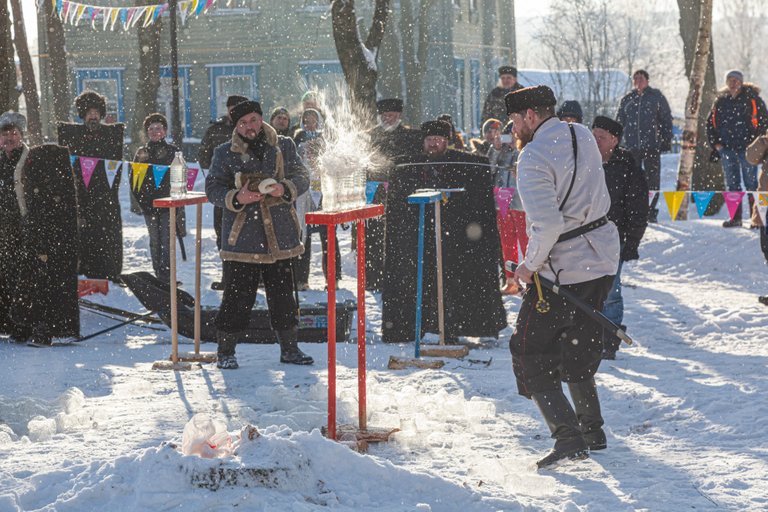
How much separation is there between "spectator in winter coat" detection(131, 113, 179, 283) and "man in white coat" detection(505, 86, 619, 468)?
23.0ft

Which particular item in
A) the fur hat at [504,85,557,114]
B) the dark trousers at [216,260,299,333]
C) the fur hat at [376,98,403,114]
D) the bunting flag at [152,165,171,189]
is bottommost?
the dark trousers at [216,260,299,333]

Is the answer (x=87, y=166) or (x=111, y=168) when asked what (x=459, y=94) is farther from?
(x=87, y=166)

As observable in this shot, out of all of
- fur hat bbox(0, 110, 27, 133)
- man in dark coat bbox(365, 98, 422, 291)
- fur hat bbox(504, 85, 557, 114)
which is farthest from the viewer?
man in dark coat bbox(365, 98, 422, 291)

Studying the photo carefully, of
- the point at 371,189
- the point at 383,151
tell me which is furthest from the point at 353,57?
the point at 383,151

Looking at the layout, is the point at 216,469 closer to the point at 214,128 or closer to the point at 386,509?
Answer: the point at 386,509

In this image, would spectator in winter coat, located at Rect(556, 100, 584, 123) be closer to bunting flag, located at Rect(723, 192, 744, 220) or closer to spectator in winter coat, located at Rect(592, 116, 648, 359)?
spectator in winter coat, located at Rect(592, 116, 648, 359)

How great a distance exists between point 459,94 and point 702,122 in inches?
714

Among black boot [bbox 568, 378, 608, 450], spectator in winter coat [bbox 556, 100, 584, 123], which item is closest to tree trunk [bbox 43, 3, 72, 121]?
spectator in winter coat [bbox 556, 100, 584, 123]

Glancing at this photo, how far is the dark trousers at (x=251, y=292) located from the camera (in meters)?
7.79

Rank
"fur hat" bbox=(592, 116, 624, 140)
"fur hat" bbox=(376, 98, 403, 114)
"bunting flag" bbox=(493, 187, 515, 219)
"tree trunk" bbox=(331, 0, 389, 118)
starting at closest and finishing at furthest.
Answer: "fur hat" bbox=(592, 116, 624, 140) → "fur hat" bbox=(376, 98, 403, 114) → "bunting flag" bbox=(493, 187, 515, 219) → "tree trunk" bbox=(331, 0, 389, 118)

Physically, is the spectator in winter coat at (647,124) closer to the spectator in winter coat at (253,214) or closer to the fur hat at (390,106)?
the fur hat at (390,106)

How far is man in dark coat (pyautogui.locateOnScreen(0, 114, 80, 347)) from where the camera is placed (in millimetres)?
9008

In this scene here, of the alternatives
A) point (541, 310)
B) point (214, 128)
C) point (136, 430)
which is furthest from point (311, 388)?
point (214, 128)

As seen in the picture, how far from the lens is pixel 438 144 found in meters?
9.02
